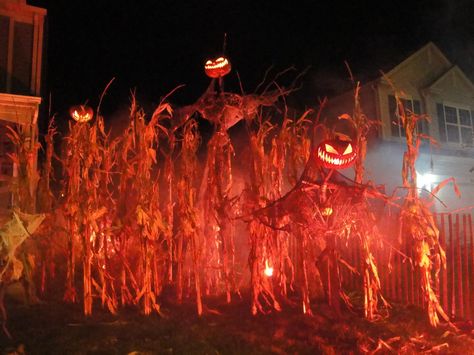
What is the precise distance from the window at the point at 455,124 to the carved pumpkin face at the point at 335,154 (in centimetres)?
1192

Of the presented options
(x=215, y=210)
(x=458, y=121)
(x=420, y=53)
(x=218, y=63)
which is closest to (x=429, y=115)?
(x=458, y=121)

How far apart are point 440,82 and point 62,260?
14023 millimetres

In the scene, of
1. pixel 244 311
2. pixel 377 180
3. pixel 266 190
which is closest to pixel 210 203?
pixel 266 190

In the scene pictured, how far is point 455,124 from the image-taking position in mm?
15719

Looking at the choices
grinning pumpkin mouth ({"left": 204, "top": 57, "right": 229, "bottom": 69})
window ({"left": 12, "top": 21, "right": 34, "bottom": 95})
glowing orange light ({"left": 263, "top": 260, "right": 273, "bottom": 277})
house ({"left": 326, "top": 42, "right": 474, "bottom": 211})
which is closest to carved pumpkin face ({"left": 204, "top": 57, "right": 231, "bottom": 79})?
grinning pumpkin mouth ({"left": 204, "top": 57, "right": 229, "bottom": 69})

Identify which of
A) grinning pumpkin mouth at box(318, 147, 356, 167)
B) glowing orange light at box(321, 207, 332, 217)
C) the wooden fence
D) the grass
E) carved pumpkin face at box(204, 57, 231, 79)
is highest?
carved pumpkin face at box(204, 57, 231, 79)

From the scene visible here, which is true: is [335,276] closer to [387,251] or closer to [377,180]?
[387,251]

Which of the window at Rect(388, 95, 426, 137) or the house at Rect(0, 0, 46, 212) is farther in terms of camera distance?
the window at Rect(388, 95, 426, 137)

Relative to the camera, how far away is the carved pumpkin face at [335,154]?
4914mm

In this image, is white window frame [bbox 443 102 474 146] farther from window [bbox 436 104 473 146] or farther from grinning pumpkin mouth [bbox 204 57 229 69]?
grinning pumpkin mouth [bbox 204 57 229 69]

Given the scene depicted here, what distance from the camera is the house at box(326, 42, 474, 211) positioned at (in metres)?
14.1

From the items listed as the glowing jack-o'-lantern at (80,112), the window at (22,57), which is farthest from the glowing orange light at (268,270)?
the window at (22,57)

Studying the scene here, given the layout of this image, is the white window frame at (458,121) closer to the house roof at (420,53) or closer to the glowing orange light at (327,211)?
the house roof at (420,53)

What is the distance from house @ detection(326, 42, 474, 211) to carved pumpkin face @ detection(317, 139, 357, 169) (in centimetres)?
930
